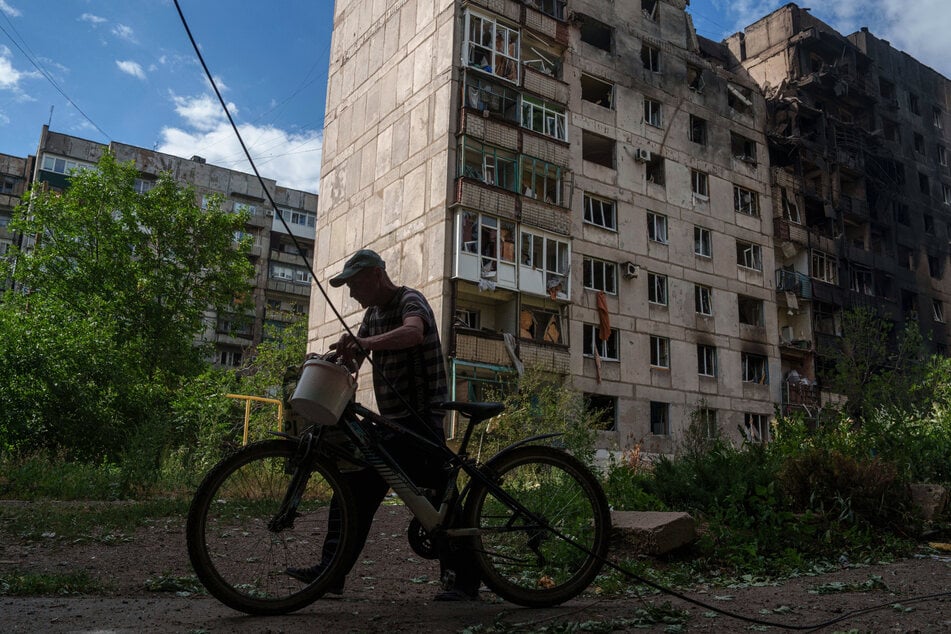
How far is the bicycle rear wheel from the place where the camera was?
3.85 m

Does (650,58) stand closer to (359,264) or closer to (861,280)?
(861,280)

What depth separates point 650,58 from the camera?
115 feet

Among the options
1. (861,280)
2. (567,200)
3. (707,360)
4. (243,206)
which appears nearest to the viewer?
(567,200)

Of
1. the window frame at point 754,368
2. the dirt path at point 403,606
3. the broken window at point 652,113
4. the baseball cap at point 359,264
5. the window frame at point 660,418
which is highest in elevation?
the broken window at point 652,113

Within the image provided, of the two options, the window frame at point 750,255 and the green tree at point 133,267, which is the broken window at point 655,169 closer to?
the window frame at point 750,255

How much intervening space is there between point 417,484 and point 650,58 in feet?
112

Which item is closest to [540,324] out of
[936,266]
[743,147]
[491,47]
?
[491,47]

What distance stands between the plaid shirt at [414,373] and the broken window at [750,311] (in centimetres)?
3268

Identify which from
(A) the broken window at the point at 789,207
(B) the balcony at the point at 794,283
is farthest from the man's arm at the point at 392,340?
(A) the broken window at the point at 789,207

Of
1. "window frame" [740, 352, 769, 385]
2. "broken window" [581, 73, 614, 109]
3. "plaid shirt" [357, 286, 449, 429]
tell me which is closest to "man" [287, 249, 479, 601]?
"plaid shirt" [357, 286, 449, 429]

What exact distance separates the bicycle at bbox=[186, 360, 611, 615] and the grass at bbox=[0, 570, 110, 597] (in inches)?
47.7

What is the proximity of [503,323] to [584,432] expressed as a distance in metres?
16.3

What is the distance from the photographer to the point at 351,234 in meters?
31.8

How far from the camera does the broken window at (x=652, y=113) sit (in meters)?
33.9
